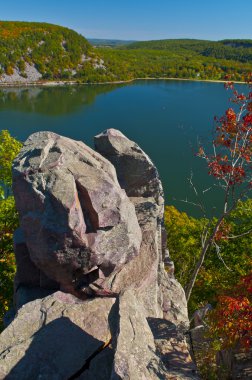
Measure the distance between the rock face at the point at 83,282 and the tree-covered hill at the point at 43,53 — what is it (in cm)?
16036

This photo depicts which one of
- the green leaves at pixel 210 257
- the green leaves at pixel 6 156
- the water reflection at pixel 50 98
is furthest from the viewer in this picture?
the water reflection at pixel 50 98

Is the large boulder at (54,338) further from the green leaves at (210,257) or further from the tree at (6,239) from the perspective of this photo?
the green leaves at (210,257)

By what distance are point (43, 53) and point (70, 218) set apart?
186919 mm

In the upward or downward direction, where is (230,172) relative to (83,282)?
upward

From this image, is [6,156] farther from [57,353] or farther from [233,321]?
[233,321]

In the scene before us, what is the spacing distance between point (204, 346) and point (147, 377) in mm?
7812

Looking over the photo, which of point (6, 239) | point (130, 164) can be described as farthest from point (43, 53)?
point (130, 164)

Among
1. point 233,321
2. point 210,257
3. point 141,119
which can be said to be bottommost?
point 141,119

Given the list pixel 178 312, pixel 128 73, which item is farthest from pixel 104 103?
pixel 178 312

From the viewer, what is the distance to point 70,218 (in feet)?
37.2

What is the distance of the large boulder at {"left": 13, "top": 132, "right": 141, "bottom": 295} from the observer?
37.6ft

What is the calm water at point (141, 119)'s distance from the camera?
54250 millimetres

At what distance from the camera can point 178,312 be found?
14.9 metres

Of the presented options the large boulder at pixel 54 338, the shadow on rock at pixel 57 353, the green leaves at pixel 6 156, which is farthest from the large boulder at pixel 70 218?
the green leaves at pixel 6 156
